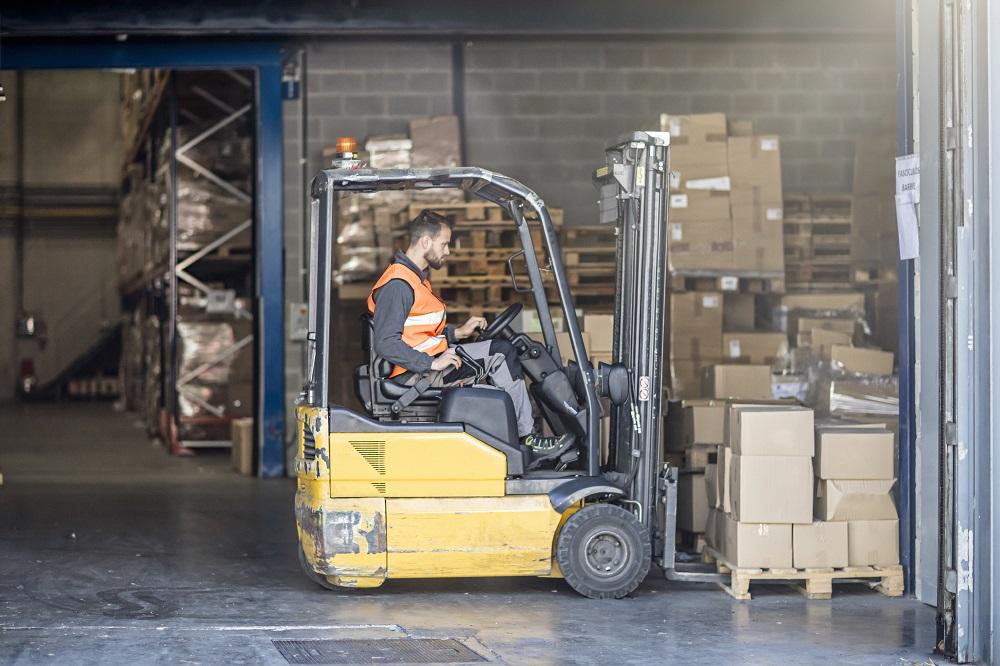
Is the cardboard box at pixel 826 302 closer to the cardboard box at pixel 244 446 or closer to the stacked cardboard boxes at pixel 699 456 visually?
the stacked cardboard boxes at pixel 699 456

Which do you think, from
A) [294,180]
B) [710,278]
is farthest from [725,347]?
[294,180]

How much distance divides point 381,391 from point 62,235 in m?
20.8

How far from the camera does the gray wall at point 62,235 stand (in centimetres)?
2539

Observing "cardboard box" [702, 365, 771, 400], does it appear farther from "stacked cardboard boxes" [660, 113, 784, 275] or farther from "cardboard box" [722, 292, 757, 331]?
"cardboard box" [722, 292, 757, 331]

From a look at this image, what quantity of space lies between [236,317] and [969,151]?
34.9 feet

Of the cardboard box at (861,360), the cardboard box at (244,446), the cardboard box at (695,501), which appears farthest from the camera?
the cardboard box at (244,446)

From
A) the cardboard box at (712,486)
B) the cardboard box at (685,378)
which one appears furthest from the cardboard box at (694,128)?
the cardboard box at (712,486)

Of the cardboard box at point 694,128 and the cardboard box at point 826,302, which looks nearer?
the cardboard box at point 694,128

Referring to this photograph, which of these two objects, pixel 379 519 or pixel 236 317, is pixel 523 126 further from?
pixel 379 519

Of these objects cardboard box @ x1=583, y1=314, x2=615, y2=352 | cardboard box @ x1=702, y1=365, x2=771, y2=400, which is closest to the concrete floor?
cardboard box @ x1=583, y1=314, x2=615, y2=352

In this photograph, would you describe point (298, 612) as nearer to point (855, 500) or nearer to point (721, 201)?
point (855, 500)

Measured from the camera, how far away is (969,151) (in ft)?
16.9

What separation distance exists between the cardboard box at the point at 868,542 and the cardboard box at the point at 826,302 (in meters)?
3.92

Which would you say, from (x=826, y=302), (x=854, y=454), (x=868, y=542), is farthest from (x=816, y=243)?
(x=868, y=542)
